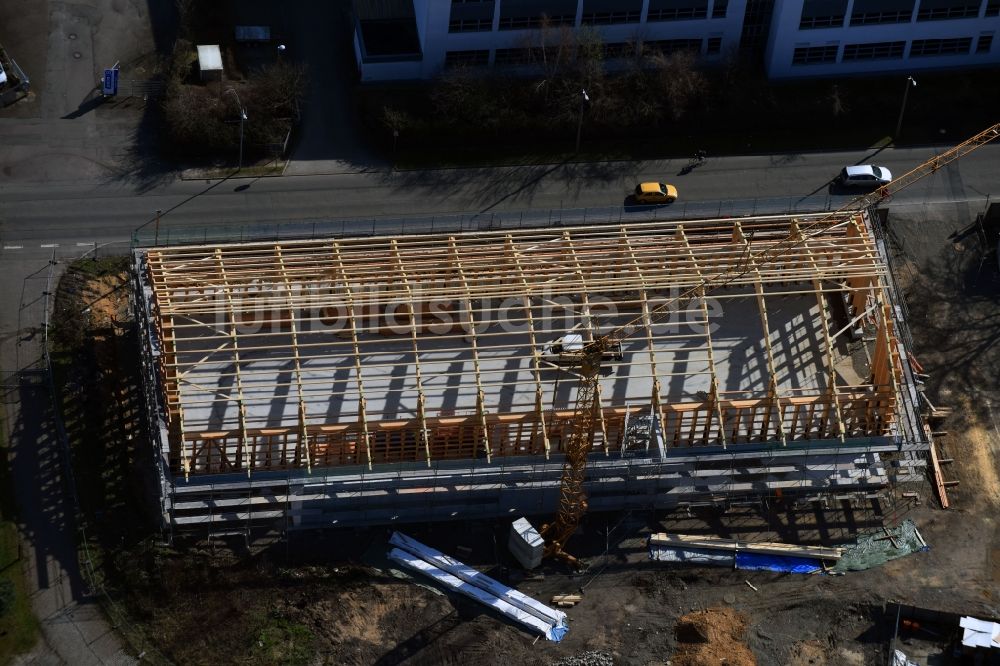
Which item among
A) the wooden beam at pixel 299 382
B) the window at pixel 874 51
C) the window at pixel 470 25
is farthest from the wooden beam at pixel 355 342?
the window at pixel 874 51

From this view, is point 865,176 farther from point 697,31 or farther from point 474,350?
point 474,350

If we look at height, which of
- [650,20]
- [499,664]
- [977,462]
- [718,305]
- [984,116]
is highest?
[650,20]

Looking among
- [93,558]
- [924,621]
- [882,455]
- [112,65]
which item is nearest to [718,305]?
[882,455]

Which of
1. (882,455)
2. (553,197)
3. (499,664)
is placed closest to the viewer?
(499,664)

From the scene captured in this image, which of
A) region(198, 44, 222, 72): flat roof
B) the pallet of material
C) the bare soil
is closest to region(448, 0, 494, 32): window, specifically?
region(198, 44, 222, 72): flat roof

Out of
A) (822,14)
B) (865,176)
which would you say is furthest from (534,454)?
(822,14)

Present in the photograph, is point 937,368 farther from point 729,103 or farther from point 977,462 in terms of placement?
point 729,103

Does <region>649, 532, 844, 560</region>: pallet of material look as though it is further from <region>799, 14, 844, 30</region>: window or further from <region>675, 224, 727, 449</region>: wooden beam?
<region>799, 14, 844, 30</region>: window
